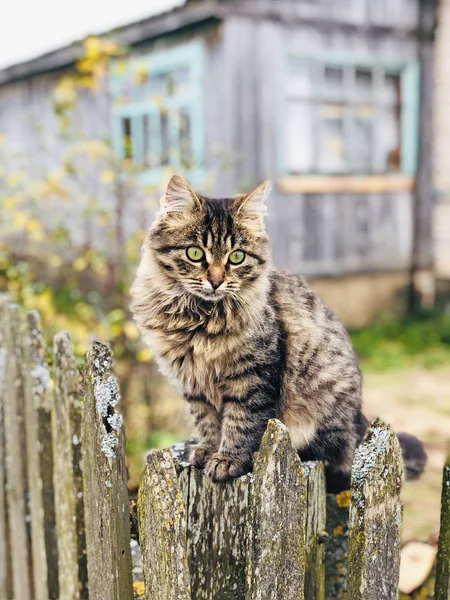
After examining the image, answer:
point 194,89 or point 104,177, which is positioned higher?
point 194,89

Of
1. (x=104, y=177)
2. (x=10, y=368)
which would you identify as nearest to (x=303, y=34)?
(x=104, y=177)

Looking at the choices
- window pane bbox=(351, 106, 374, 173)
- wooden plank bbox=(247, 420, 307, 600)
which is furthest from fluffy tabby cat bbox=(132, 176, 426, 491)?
window pane bbox=(351, 106, 374, 173)

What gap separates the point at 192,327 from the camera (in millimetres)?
1969

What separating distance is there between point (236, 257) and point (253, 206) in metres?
0.19

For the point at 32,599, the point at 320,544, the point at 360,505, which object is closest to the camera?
the point at 360,505

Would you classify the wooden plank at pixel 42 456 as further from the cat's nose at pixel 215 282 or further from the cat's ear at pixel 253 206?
the cat's ear at pixel 253 206

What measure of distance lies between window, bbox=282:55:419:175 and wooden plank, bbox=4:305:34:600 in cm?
564

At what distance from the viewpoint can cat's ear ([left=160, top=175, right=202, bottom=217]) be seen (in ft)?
6.57

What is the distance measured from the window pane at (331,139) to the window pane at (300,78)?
316 mm

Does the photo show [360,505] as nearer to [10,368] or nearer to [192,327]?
[192,327]

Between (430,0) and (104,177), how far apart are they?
20.2 feet

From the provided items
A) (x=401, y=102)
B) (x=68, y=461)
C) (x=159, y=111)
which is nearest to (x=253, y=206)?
(x=68, y=461)

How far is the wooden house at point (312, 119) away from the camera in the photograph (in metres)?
7.17

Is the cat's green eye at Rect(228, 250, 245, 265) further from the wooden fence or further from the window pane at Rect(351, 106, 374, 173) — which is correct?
the window pane at Rect(351, 106, 374, 173)
